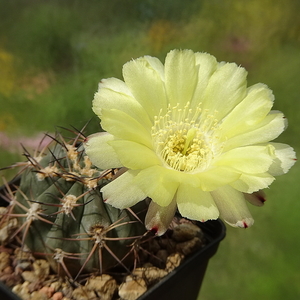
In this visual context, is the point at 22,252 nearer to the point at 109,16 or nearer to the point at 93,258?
the point at 93,258

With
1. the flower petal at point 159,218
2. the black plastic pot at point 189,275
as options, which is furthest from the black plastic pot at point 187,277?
the flower petal at point 159,218

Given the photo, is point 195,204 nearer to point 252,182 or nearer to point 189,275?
point 252,182

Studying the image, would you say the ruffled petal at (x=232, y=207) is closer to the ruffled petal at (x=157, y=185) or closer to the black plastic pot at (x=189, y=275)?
the ruffled petal at (x=157, y=185)

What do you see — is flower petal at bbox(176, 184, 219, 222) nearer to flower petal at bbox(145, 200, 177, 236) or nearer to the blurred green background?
flower petal at bbox(145, 200, 177, 236)

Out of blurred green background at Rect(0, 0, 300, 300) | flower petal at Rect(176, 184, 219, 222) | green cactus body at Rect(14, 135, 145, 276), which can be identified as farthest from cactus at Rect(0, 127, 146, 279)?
blurred green background at Rect(0, 0, 300, 300)

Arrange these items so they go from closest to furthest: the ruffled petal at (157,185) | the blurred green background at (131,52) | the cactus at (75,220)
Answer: the ruffled petal at (157,185), the cactus at (75,220), the blurred green background at (131,52)

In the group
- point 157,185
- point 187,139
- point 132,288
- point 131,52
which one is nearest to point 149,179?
point 157,185
